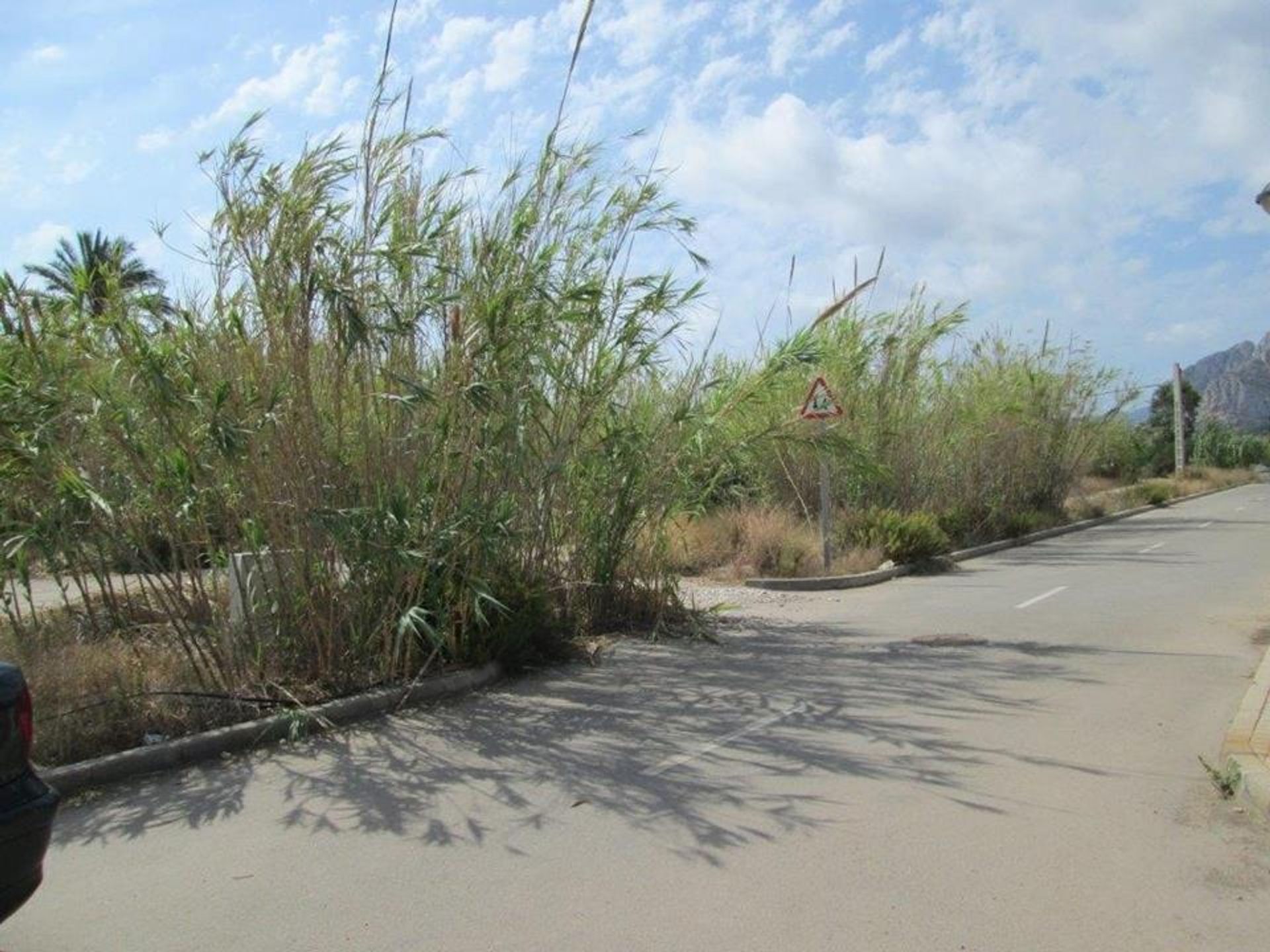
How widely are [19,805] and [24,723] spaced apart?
0.30 meters

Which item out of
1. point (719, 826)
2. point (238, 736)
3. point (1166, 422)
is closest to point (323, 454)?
point (238, 736)

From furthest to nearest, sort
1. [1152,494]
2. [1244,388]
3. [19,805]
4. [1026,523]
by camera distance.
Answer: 1. [1244,388]
2. [1152,494]
3. [1026,523]
4. [19,805]

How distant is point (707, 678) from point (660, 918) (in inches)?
202

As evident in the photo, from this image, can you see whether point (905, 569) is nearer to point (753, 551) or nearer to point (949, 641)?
point (753, 551)

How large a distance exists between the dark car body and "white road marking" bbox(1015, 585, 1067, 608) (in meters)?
12.1

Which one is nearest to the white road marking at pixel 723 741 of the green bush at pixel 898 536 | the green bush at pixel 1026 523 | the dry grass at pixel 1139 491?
the green bush at pixel 898 536

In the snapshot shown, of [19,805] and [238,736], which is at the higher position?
[19,805]

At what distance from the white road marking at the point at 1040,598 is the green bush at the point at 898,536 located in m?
3.31

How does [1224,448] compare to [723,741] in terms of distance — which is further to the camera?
[1224,448]

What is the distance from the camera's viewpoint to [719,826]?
5652mm

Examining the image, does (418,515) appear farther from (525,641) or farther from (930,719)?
(930,719)

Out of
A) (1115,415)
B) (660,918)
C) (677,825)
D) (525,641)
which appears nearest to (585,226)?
(525,641)

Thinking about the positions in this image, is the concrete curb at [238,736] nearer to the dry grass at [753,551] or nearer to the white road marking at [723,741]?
the white road marking at [723,741]

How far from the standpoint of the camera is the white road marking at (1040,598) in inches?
556
